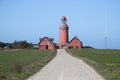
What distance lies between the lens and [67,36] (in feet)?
431

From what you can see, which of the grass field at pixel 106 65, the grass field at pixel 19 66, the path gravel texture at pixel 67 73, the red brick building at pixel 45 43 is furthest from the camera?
the red brick building at pixel 45 43

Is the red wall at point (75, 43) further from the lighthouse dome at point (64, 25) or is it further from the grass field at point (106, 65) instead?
the grass field at point (106, 65)

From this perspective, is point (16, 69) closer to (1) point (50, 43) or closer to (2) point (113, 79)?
(2) point (113, 79)

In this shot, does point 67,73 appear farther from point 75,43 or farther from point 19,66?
point 75,43

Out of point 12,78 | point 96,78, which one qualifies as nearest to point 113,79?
point 96,78

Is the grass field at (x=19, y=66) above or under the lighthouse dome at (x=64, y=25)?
under

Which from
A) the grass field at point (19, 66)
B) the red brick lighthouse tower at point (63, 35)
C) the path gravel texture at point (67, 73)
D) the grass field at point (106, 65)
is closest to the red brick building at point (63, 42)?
the red brick lighthouse tower at point (63, 35)

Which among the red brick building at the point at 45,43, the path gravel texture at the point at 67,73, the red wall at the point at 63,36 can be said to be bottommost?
the path gravel texture at the point at 67,73

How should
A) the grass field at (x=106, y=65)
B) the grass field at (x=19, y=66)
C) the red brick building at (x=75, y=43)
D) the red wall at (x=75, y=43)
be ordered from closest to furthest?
the grass field at (x=19, y=66), the grass field at (x=106, y=65), the red brick building at (x=75, y=43), the red wall at (x=75, y=43)

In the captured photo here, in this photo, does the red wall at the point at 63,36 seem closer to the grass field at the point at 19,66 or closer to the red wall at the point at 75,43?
the red wall at the point at 75,43

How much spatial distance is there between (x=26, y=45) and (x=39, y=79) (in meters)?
118

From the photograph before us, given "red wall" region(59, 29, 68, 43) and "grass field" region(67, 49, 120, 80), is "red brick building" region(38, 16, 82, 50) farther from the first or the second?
"grass field" region(67, 49, 120, 80)

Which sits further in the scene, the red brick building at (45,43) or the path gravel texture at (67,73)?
the red brick building at (45,43)

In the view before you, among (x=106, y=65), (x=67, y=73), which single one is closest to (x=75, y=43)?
(x=106, y=65)
